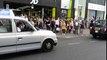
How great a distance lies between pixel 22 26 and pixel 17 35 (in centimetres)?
55

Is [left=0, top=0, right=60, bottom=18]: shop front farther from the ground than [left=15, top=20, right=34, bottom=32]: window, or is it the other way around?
[left=0, top=0, right=60, bottom=18]: shop front

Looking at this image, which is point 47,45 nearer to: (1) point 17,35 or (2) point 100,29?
(1) point 17,35

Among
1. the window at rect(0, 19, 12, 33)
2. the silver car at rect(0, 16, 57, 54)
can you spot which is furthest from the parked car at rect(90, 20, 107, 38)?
the window at rect(0, 19, 12, 33)

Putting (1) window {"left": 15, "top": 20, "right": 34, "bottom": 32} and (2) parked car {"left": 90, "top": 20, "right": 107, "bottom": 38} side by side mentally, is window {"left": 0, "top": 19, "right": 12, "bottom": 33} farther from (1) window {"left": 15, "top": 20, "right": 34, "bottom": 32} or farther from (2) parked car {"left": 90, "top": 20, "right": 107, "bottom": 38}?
(2) parked car {"left": 90, "top": 20, "right": 107, "bottom": 38}

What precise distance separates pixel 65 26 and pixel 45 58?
9367 mm

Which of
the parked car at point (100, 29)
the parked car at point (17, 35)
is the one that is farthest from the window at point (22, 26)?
the parked car at point (100, 29)

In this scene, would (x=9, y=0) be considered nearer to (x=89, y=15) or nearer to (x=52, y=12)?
(x=52, y=12)

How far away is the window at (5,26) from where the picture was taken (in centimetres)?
720

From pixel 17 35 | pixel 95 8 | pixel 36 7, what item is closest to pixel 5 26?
pixel 17 35

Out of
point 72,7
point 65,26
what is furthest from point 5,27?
point 72,7

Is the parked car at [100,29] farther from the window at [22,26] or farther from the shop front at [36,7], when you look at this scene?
the window at [22,26]

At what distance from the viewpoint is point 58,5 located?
70.8ft

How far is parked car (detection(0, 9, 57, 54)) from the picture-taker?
7156mm

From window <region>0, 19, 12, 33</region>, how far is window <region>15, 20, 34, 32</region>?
1.09 feet
